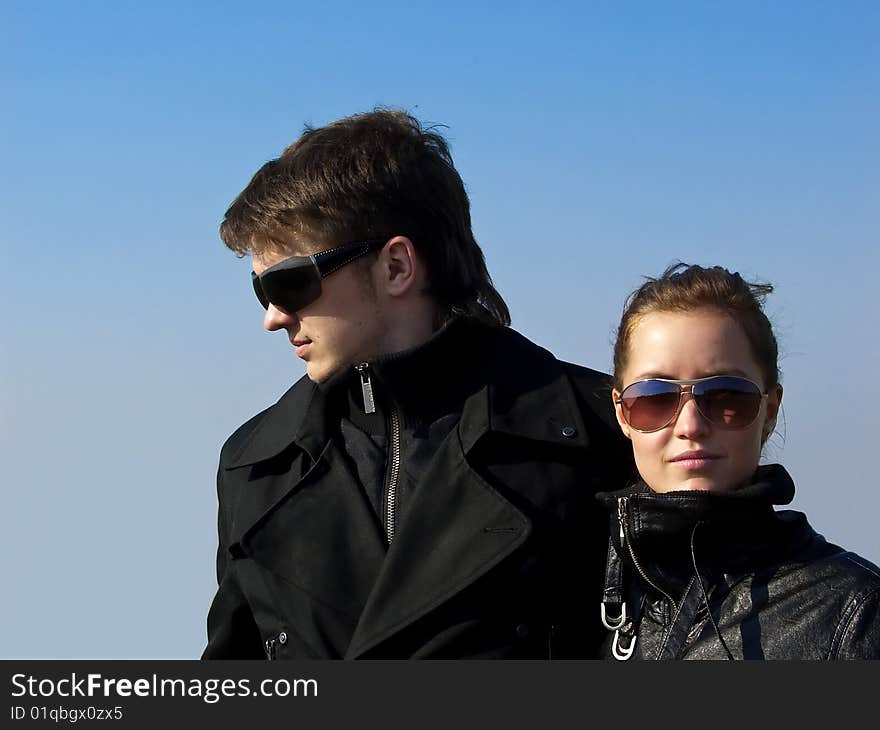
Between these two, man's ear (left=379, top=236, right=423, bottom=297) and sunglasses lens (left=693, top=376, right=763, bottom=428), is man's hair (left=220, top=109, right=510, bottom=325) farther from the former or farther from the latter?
sunglasses lens (left=693, top=376, right=763, bottom=428)

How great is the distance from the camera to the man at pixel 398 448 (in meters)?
4.35

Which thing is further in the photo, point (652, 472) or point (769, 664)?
point (652, 472)

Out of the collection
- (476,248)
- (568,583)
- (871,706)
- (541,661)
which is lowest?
(871,706)

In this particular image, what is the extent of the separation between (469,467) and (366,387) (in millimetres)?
519

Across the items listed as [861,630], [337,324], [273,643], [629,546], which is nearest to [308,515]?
[273,643]

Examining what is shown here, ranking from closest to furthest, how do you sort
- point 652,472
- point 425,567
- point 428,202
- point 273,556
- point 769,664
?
point 769,664, point 652,472, point 425,567, point 273,556, point 428,202

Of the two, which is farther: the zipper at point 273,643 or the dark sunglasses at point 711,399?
the zipper at point 273,643

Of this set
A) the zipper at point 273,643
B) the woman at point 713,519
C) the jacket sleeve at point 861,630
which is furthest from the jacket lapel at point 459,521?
the jacket sleeve at point 861,630

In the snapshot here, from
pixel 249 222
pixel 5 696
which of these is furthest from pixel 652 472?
pixel 5 696

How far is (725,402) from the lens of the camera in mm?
3902

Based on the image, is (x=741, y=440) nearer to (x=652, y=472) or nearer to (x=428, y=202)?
(x=652, y=472)

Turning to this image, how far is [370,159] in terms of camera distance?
4.97 metres

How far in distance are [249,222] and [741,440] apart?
6.89ft

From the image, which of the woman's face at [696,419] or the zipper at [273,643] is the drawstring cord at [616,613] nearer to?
the woman's face at [696,419]
